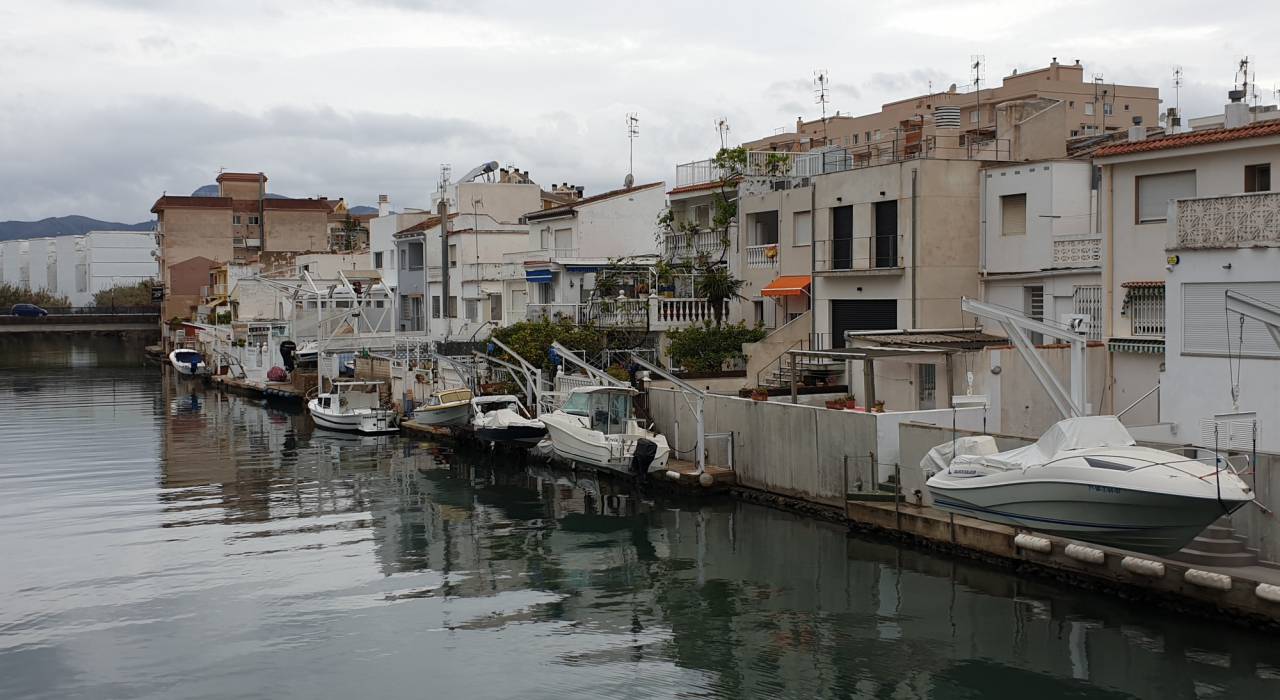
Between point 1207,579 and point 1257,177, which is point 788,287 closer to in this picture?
point 1257,177

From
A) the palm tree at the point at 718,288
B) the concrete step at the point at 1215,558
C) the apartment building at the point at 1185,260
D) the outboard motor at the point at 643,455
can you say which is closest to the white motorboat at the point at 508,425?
the outboard motor at the point at 643,455

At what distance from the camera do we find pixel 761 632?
2008 centimetres

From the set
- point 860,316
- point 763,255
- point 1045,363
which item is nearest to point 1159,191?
point 1045,363

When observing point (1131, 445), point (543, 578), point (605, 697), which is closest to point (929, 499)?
point (1131, 445)

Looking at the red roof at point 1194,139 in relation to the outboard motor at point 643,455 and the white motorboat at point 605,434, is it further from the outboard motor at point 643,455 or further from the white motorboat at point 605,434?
the white motorboat at point 605,434

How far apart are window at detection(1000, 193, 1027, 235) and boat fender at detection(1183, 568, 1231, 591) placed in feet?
54.1

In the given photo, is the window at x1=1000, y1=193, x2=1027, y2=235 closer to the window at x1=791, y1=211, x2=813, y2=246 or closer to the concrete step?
the window at x1=791, y1=211, x2=813, y2=246

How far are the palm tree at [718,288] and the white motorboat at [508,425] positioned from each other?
24.3ft

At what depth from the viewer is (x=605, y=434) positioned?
34.0 meters

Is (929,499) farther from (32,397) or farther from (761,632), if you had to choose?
(32,397)

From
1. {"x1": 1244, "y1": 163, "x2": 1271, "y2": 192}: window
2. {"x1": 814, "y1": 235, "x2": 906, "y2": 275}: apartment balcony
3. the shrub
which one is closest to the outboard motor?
the shrub

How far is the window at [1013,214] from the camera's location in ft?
110

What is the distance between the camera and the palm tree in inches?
1646

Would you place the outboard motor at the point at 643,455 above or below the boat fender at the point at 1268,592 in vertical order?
above
